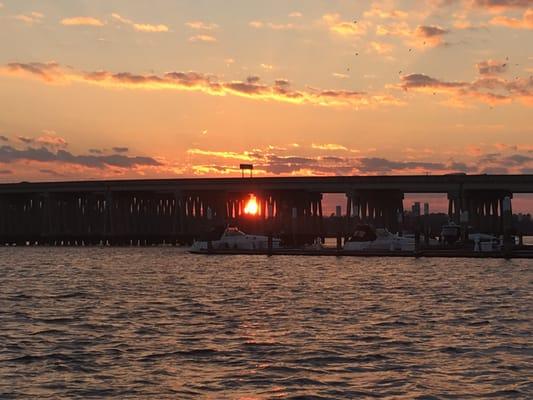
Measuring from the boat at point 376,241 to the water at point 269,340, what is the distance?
44667 mm

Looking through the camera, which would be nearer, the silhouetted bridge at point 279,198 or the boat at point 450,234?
the boat at point 450,234

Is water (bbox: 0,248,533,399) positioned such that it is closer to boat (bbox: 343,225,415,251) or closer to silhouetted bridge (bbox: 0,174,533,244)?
boat (bbox: 343,225,415,251)

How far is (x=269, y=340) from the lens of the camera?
2936 centimetres

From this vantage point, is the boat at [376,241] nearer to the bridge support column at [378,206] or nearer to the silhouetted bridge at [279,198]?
the silhouetted bridge at [279,198]

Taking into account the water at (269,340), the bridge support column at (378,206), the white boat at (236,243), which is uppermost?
the bridge support column at (378,206)

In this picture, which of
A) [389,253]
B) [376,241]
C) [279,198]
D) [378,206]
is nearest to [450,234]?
[376,241]

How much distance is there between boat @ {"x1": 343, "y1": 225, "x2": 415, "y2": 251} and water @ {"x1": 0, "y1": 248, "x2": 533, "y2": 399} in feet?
147

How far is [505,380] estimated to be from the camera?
73.9ft

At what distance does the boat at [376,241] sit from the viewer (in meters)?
100

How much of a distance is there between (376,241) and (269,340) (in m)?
74.4

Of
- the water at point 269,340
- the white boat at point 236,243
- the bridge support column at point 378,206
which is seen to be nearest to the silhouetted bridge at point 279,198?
the bridge support column at point 378,206

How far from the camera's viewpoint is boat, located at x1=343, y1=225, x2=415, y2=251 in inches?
3939

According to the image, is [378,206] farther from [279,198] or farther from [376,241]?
[376,241]

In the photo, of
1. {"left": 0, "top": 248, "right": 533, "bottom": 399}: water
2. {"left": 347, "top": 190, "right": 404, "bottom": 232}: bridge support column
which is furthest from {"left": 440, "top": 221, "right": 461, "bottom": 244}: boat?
{"left": 0, "top": 248, "right": 533, "bottom": 399}: water
